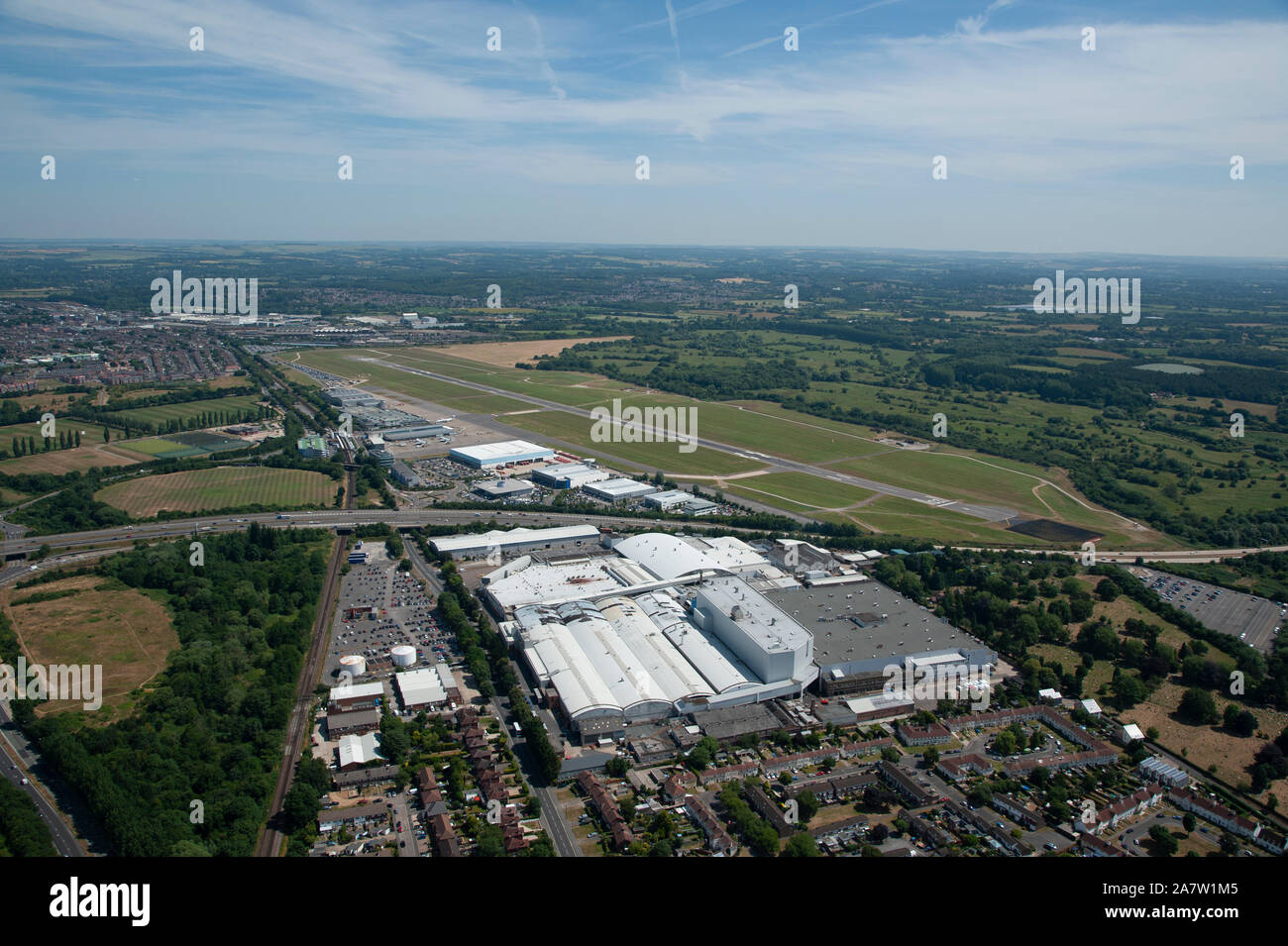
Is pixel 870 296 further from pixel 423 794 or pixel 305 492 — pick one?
pixel 423 794

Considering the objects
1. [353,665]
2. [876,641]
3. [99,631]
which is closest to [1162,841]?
[876,641]

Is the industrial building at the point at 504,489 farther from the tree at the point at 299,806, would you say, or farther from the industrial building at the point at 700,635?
the tree at the point at 299,806

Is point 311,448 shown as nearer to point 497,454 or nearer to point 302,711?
point 497,454

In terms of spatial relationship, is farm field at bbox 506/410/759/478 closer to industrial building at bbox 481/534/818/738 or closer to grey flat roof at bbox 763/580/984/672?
industrial building at bbox 481/534/818/738

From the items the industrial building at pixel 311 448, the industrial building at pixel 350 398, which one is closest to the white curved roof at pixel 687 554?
the industrial building at pixel 311 448

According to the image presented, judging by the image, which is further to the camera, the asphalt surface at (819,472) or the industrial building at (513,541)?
the asphalt surface at (819,472)

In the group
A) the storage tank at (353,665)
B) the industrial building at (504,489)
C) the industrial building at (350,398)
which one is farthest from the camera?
the industrial building at (350,398)

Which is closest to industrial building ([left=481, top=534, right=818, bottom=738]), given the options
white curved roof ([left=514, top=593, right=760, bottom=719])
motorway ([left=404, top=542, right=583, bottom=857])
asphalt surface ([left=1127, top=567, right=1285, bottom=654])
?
white curved roof ([left=514, top=593, right=760, bottom=719])
